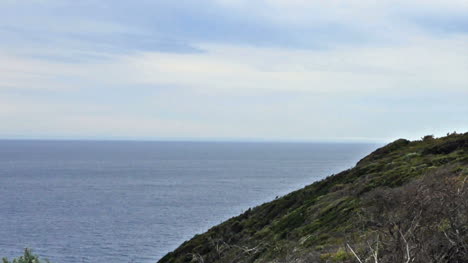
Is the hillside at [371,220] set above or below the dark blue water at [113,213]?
above

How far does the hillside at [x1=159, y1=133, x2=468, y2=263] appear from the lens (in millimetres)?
10109

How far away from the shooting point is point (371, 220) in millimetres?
11359

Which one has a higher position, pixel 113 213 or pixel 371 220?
pixel 371 220

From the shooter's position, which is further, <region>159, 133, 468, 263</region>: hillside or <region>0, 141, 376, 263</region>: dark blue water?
<region>0, 141, 376, 263</region>: dark blue water

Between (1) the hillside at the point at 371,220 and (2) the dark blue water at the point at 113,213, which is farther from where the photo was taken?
(2) the dark blue water at the point at 113,213

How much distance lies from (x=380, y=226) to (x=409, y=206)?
747mm

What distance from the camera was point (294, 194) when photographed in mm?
36031

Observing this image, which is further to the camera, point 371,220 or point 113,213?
point 113,213

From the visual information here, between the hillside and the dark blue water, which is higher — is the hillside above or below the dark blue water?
above

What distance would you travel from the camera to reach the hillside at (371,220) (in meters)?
10.1

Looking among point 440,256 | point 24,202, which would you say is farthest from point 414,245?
point 24,202

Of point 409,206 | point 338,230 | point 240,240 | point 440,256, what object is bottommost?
point 240,240

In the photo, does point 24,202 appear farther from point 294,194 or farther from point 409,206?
point 409,206

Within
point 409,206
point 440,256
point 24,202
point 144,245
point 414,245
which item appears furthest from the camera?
point 24,202
